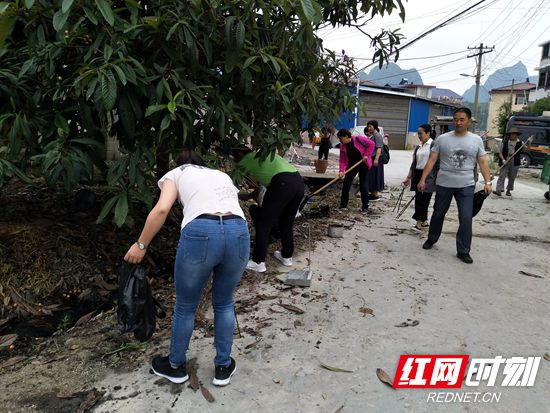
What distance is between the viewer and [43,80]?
311cm

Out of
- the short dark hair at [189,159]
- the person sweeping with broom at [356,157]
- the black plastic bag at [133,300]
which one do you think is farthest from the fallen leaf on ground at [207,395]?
the person sweeping with broom at [356,157]

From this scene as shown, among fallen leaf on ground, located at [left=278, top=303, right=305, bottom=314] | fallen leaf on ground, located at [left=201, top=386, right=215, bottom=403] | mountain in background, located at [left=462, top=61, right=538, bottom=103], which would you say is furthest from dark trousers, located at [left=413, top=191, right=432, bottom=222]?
mountain in background, located at [left=462, top=61, right=538, bottom=103]

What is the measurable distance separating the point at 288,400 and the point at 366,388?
1.52 feet

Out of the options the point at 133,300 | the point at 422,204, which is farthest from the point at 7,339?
the point at 422,204

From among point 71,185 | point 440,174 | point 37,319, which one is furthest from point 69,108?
point 440,174

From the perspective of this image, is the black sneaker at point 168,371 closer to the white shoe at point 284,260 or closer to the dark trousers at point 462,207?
the white shoe at point 284,260

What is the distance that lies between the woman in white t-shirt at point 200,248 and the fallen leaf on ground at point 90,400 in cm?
32

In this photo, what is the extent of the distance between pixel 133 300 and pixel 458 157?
368 cm

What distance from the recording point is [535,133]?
1745cm

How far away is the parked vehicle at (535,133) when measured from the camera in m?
17.2

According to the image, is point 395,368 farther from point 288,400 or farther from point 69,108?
point 69,108

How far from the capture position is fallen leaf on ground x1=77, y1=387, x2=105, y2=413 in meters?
2.21

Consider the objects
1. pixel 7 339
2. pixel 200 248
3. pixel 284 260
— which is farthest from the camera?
pixel 284 260
